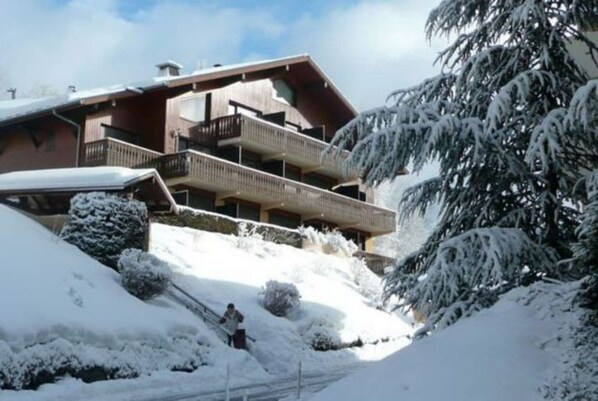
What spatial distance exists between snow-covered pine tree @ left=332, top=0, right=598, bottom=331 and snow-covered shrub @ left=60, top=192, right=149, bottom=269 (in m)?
10.8

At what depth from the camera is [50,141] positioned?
31.1m

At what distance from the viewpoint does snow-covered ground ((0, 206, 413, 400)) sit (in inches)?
541

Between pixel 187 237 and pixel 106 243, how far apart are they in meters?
6.84

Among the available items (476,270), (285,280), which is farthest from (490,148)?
(285,280)

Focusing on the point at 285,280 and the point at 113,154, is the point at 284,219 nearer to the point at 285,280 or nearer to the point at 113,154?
the point at 285,280

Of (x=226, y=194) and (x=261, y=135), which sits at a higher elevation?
(x=261, y=135)

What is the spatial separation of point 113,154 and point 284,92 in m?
13.1

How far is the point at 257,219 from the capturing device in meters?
34.8

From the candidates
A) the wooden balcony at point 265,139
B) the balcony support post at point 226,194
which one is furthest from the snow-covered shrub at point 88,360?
the wooden balcony at point 265,139

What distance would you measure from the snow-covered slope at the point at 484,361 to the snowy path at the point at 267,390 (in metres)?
5.46

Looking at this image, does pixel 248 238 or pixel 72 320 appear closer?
pixel 72 320

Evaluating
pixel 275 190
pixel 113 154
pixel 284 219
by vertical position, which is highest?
pixel 113 154

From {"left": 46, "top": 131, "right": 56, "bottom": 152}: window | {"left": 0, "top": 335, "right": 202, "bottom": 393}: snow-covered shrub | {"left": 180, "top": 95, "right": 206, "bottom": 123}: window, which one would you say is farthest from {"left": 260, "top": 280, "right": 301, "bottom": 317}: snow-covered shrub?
{"left": 46, "top": 131, "right": 56, "bottom": 152}: window

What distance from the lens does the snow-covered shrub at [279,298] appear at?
71.2 feet
